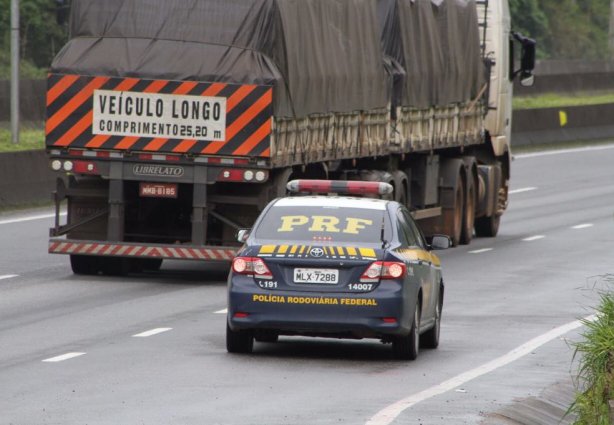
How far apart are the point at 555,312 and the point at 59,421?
369 inches

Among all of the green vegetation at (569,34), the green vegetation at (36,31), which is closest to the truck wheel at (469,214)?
the green vegetation at (36,31)

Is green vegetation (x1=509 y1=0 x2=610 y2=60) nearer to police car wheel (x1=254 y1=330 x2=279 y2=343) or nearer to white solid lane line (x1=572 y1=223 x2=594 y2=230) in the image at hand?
white solid lane line (x1=572 y1=223 x2=594 y2=230)

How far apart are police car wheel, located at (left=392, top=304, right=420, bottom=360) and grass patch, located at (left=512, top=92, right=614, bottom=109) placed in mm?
45624

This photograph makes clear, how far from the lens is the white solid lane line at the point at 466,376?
37.8 feet

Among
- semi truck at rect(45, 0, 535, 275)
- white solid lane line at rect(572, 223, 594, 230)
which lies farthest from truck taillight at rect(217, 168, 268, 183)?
white solid lane line at rect(572, 223, 594, 230)

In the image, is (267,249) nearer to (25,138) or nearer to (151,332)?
(151,332)

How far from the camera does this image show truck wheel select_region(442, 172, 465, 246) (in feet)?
95.9

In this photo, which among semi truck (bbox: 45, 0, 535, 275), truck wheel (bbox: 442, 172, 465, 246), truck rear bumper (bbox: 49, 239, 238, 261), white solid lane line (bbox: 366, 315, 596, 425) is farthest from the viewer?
truck wheel (bbox: 442, 172, 465, 246)

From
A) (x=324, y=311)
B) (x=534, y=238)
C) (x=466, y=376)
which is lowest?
(x=534, y=238)

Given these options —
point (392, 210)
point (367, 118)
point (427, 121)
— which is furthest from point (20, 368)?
point (427, 121)

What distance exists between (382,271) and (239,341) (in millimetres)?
1316

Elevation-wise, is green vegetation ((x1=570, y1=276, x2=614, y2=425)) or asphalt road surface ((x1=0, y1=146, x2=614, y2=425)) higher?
green vegetation ((x1=570, y1=276, x2=614, y2=425))

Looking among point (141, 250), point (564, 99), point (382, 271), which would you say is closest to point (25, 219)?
point (141, 250)

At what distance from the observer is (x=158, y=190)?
21484mm
